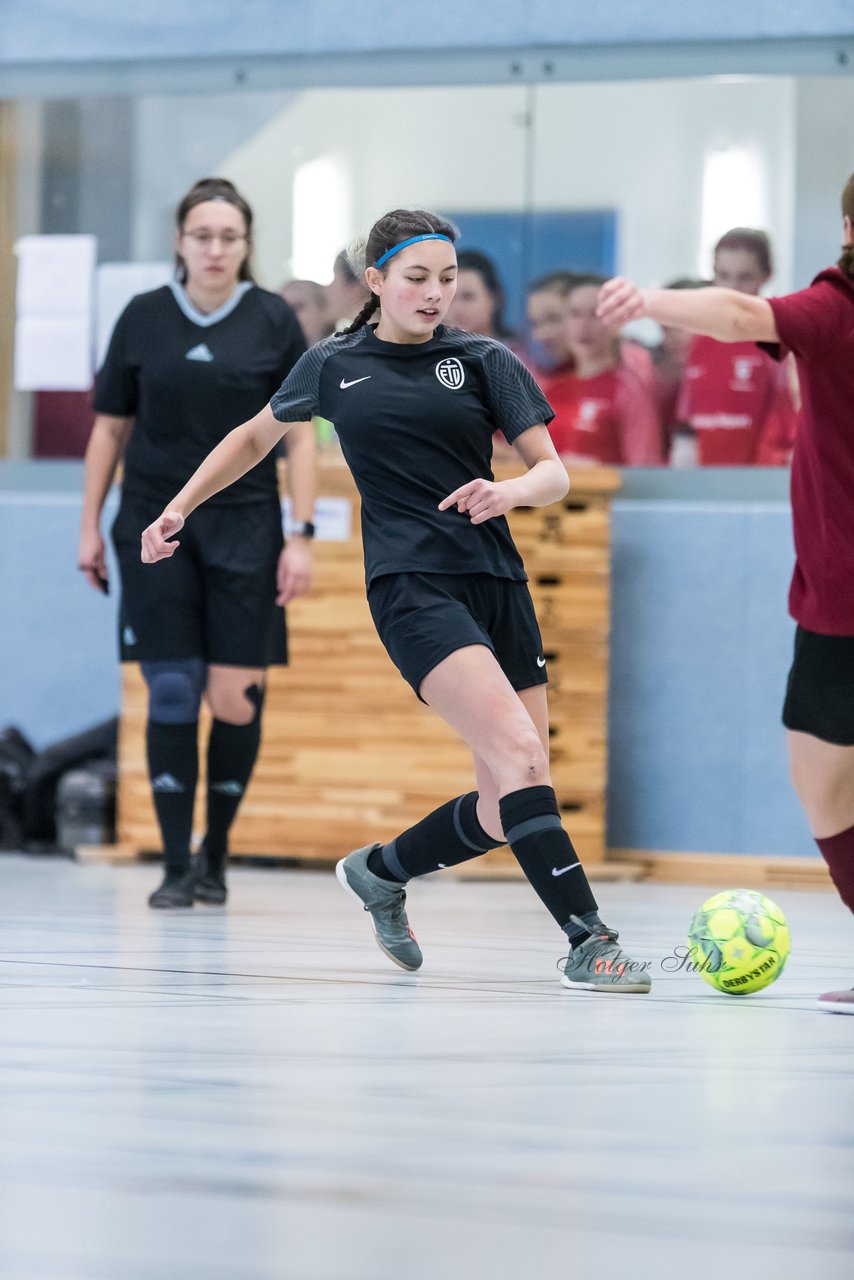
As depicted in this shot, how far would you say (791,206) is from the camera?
6965 mm

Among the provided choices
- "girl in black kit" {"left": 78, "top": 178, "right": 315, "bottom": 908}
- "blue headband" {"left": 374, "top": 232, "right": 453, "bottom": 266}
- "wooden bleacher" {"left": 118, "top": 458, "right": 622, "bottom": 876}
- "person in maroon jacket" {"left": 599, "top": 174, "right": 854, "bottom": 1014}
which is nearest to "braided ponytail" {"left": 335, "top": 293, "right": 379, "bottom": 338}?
"blue headband" {"left": 374, "top": 232, "right": 453, "bottom": 266}

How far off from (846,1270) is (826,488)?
1782 millimetres

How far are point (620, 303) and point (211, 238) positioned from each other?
2.50m

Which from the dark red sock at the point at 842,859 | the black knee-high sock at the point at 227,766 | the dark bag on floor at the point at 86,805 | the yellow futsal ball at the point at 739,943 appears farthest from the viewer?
the dark bag on floor at the point at 86,805

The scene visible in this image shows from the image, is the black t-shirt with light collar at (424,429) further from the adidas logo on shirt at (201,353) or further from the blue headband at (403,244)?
the adidas logo on shirt at (201,353)

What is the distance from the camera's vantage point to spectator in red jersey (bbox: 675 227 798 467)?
6938 millimetres

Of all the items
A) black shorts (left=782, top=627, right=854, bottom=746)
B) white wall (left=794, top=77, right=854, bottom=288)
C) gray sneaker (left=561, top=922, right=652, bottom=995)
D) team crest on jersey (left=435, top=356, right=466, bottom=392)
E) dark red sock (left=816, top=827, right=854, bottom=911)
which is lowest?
gray sneaker (left=561, top=922, right=652, bottom=995)

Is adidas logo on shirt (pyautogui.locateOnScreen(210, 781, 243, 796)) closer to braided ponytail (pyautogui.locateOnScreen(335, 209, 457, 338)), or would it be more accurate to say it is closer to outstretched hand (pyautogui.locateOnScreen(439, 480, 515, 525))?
braided ponytail (pyautogui.locateOnScreen(335, 209, 457, 338))

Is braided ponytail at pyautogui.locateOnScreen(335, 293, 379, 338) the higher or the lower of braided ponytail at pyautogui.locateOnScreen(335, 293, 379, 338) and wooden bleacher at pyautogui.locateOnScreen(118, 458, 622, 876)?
the higher

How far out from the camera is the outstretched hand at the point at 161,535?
12.6ft

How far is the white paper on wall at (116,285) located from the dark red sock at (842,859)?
15.5ft

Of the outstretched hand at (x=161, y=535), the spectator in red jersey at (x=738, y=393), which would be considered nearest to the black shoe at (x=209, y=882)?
the outstretched hand at (x=161, y=535)

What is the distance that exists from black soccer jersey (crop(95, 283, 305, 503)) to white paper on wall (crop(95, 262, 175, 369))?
2321mm

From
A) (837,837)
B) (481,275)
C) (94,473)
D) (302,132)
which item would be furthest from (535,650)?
(302,132)
